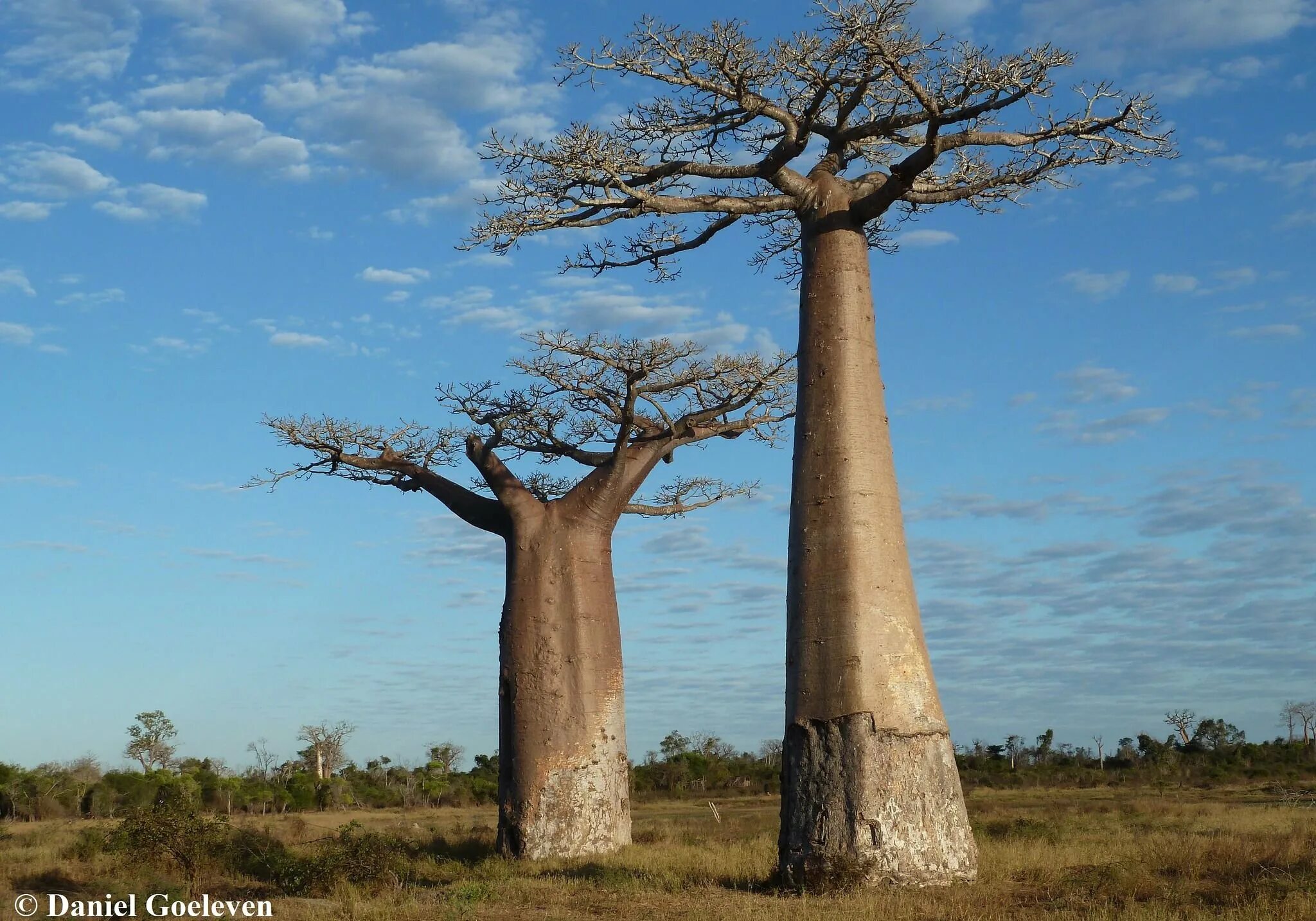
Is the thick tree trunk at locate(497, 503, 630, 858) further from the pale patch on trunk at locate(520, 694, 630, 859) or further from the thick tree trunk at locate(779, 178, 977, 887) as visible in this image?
the thick tree trunk at locate(779, 178, 977, 887)

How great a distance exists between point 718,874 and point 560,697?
3114 millimetres

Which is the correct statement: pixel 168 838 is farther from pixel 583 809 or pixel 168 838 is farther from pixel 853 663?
pixel 853 663

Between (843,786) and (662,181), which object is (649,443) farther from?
(843,786)

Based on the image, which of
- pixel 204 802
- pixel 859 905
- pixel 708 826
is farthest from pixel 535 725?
pixel 204 802

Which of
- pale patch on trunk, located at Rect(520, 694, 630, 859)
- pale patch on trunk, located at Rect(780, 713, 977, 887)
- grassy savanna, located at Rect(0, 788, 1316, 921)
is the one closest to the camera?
grassy savanna, located at Rect(0, 788, 1316, 921)

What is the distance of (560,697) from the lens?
1048cm

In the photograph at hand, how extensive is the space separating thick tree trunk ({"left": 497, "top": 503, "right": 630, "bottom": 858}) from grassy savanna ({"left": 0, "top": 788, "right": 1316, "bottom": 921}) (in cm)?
45

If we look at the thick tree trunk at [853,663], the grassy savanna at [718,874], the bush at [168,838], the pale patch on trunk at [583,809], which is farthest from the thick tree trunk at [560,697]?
the thick tree trunk at [853,663]

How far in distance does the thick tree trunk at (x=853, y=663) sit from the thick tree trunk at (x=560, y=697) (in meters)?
3.80

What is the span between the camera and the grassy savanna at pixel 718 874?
5.89 metres

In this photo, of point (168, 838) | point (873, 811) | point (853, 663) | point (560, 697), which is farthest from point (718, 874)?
point (168, 838)

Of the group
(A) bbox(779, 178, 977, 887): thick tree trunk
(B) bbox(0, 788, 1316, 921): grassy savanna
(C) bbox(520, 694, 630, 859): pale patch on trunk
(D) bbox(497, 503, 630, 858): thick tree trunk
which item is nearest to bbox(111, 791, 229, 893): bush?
(B) bbox(0, 788, 1316, 921): grassy savanna

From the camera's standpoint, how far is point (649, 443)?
11.4 m

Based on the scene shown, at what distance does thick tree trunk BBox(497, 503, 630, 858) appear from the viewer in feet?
33.7
